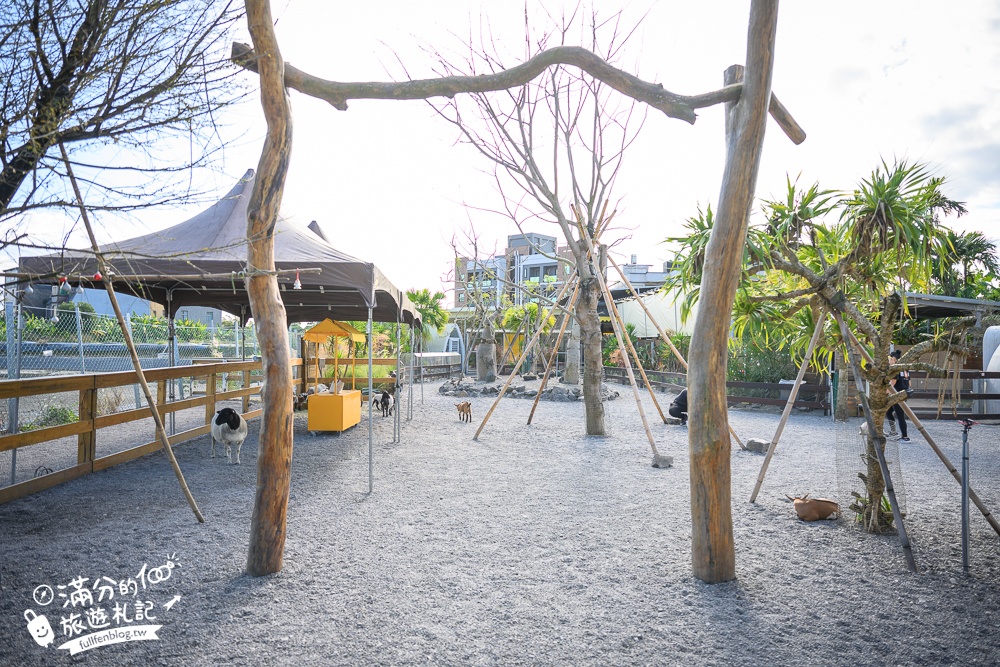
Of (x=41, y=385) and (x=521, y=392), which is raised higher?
(x=41, y=385)

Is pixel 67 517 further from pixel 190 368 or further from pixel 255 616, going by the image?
pixel 190 368

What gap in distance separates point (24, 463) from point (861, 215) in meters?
9.71

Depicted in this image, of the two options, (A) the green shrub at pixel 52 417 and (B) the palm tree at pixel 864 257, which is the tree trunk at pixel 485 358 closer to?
(A) the green shrub at pixel 52 417

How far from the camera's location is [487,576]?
3992 millimetres

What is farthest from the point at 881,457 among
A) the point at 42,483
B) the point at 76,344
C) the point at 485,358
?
the point at 485,358

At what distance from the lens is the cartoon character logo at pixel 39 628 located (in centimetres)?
301

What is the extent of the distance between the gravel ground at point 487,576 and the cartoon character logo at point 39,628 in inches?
1.7

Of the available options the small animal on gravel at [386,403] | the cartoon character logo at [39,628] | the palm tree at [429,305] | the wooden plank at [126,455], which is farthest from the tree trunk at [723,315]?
the palm tree at [429,305]

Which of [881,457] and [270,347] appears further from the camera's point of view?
[881,457]

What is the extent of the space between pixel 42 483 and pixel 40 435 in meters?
0.58

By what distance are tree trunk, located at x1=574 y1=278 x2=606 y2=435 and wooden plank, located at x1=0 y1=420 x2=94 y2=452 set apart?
709 centimetres

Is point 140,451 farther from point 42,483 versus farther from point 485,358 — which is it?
point 485,358

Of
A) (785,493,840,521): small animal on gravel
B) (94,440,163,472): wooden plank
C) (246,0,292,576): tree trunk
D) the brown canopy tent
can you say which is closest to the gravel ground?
(785,493,840,521): small animal on gravel

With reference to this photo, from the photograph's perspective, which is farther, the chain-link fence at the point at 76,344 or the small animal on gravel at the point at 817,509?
the chain-link fence at the point at 76,344
